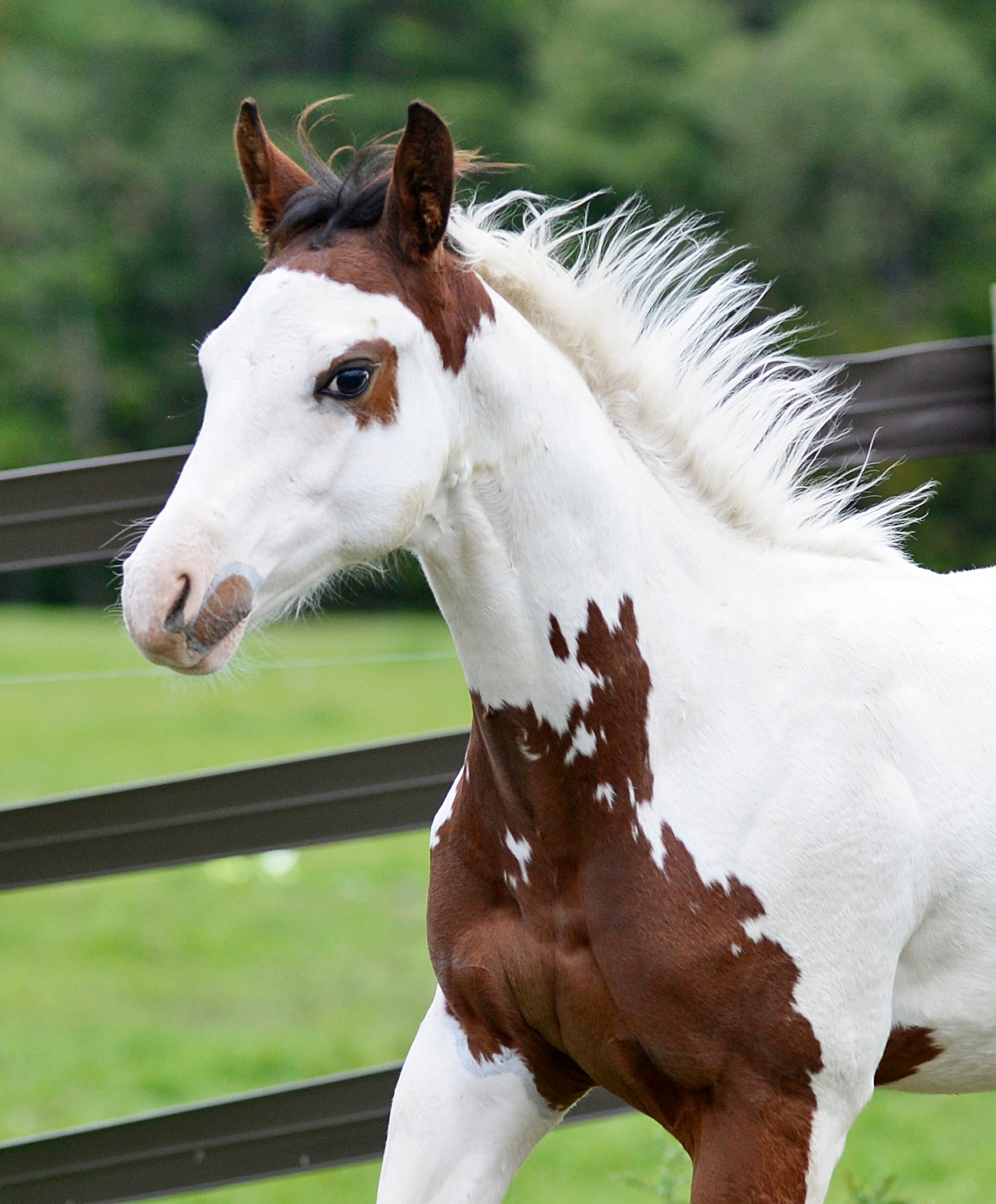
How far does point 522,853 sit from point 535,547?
16.1 inches

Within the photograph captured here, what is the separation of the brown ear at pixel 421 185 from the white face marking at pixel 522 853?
77cm

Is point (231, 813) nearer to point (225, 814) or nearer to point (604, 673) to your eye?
point (225, 814)

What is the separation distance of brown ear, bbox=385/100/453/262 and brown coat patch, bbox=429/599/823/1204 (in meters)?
0.52

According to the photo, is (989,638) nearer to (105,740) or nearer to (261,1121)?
(261,1121)

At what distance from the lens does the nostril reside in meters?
1.58

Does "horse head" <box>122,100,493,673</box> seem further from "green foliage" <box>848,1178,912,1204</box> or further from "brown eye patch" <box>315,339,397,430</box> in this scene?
"green foliage" <box>848,1178,912,1204</box>

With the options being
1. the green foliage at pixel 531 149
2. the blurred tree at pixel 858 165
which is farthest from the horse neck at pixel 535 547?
the blurred tree at pixel 858 165

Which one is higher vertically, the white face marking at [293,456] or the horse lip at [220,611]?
the white face marking at [293,456]

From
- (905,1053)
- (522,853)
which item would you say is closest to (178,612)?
(522,853)

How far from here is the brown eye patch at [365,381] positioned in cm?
170

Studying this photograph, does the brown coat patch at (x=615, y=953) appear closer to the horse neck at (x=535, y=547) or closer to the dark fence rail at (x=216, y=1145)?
the horse neck at (x=535, y=547)

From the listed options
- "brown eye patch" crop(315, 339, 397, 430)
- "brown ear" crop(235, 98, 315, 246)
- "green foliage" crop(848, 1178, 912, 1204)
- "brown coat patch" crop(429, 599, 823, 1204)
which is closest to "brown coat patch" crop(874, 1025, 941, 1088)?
"brown coat patch" crop(429, 599, 823, 1204)

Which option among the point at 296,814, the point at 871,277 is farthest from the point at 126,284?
the point at 296,814

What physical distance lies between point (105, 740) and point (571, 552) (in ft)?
23.6
